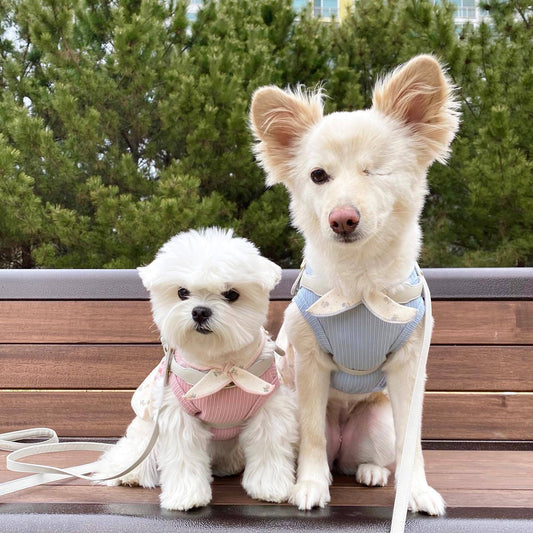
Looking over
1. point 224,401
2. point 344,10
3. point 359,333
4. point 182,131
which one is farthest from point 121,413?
point 344,10

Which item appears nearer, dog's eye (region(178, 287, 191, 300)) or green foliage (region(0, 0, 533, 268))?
dog's eye (region(178, 287, 191, 300))

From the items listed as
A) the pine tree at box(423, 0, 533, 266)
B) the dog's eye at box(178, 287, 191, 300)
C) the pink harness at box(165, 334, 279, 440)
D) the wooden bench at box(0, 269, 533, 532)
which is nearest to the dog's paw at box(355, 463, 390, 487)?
the pink harness at box(165, 334, 279, 440)

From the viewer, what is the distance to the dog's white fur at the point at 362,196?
4.47 ft

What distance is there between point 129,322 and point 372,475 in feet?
3.08

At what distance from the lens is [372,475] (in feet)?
5.10

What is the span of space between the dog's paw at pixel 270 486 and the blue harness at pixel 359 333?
0.95 ft

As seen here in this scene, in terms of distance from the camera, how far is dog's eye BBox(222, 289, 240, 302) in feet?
4.65

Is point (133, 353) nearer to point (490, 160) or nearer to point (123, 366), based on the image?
point (123, 366)

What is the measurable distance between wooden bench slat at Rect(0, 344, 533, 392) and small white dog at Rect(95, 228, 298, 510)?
52cm

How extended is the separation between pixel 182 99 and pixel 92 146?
95 cm

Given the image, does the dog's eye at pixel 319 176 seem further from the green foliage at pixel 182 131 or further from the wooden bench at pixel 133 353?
the green foliage at pixel 182 131

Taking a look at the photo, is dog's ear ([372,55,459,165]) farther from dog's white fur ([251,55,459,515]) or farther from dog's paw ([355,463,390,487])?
dog's paw ([355,463,390,487])

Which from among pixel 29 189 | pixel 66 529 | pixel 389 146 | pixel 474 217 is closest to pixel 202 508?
pixel 66 529

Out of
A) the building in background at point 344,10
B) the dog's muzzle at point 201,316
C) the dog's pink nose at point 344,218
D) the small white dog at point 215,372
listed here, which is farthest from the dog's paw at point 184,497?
the building in background at point 344,10
